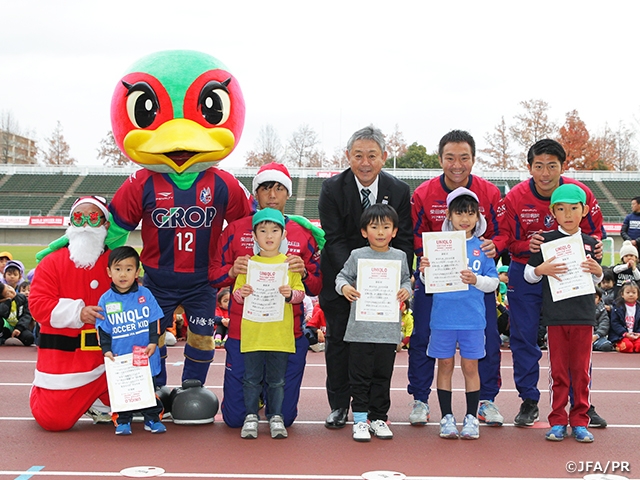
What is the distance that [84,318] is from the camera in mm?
5188

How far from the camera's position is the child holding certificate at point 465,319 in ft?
16.7

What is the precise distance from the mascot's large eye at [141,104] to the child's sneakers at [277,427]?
2.52m

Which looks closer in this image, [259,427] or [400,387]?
[259,427]

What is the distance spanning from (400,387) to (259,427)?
2.47 metres

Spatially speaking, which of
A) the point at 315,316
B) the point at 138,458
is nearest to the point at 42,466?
the point at 138,458

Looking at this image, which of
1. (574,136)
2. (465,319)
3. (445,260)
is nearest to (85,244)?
(445,260)

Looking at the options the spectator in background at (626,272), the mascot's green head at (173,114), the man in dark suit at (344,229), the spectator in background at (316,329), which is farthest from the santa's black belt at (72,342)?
the spectator in background at (626,272)

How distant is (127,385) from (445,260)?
250 cm

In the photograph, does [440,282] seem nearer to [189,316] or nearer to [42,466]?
[189,316]

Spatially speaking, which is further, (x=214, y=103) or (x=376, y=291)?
(x=214, y=103)

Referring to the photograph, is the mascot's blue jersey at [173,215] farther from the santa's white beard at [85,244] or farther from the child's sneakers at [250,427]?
the child's sneakers at [250,427]

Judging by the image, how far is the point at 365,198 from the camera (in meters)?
5.43

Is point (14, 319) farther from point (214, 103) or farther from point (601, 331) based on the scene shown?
point (601, 331)

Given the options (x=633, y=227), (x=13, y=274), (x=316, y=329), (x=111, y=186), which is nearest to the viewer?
(x=316, y=329)
